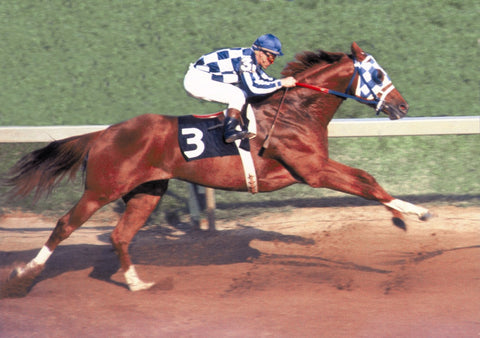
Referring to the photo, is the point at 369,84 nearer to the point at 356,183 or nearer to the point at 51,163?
the point at 356,183

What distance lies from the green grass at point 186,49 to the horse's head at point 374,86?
91.6 inches

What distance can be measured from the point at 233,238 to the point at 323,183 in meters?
1.59

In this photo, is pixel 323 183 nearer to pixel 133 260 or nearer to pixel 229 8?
pixel 133 260

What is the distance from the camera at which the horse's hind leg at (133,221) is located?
4910mm

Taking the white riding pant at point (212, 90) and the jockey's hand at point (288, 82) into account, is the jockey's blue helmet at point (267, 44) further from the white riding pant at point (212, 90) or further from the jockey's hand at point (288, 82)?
the white riding pant at point (212, 90)

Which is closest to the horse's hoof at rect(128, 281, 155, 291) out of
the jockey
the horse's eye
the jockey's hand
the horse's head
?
the jockey

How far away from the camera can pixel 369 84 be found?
4852 millimetres

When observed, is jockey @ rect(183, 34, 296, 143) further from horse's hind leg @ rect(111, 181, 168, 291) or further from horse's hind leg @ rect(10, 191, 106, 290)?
horse's hind leg @ rect(10, 191, 106, 290)

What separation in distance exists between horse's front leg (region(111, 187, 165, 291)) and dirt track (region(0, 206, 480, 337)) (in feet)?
0.45

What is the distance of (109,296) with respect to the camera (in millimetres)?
4816

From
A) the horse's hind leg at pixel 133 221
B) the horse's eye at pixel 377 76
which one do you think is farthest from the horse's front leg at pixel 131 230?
the horse's eye at pixel 377 76

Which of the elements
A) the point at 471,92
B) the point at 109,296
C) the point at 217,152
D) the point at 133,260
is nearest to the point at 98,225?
the point at 133,260

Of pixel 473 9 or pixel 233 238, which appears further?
pixel 473 9

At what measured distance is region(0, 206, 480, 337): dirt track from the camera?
4188 mm
